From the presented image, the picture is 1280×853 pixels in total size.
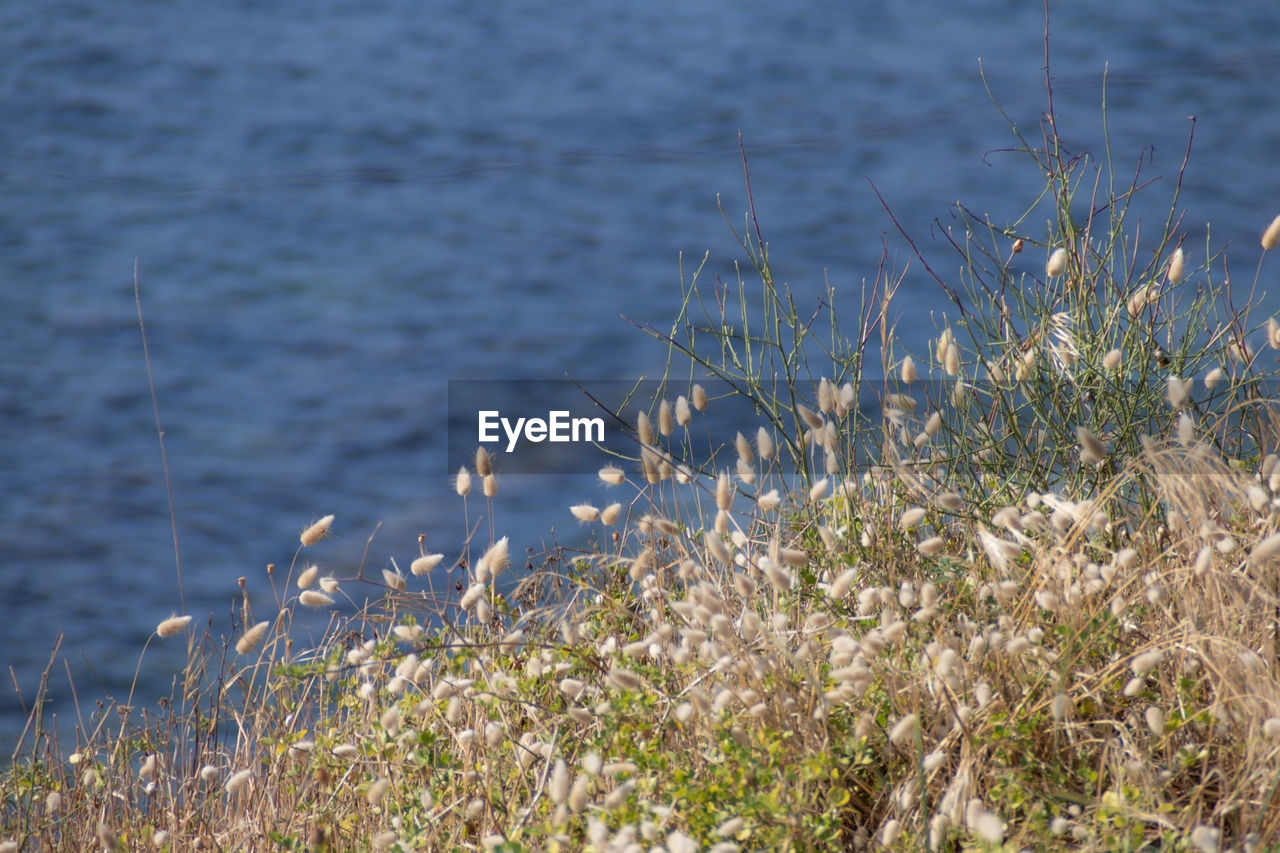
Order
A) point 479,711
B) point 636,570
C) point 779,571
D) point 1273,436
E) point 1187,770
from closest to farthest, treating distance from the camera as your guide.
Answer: point 779,571
point 1187,770
point 636,570
point 479,711
point 1273,436

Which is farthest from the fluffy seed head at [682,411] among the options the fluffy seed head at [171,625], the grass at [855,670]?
the fluffy seed head at [171,625]

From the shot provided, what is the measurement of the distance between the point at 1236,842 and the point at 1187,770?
0.20 m

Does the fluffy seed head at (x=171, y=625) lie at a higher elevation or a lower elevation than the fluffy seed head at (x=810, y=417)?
lower

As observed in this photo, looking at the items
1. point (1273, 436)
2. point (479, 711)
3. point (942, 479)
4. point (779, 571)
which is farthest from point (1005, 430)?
point (479, 711)

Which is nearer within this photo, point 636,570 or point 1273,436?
point 636,570

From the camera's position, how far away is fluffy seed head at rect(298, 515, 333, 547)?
6.14 ft

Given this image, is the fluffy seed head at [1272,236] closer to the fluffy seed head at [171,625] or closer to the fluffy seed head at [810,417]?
the fluffy seed head at [810,417]

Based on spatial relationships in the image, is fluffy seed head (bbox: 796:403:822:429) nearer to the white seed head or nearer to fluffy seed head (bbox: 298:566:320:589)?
the white seed head

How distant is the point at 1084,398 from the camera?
2.35m

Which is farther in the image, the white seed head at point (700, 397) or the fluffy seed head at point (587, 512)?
the white seed head at point (700, 397)

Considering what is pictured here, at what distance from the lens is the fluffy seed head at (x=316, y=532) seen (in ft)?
6.14

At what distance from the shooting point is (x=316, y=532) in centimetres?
188

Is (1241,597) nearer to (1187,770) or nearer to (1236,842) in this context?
(1187,770)

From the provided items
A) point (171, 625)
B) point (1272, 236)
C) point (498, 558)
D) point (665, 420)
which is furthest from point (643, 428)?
point (1272, 236)
